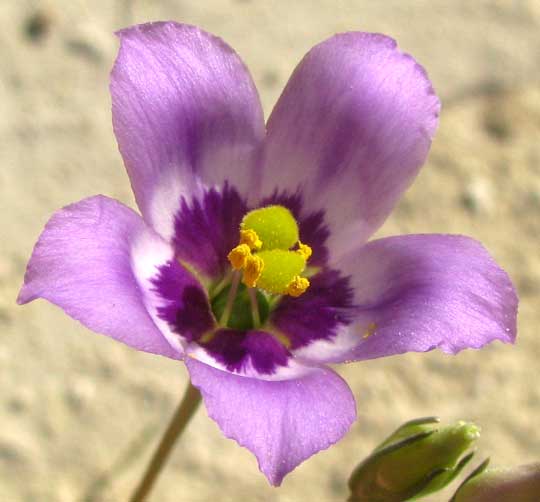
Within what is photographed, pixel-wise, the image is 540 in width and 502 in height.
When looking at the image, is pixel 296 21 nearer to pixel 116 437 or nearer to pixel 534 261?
pixel 534 261

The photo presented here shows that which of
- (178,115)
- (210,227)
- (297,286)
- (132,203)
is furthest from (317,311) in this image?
(132,203)

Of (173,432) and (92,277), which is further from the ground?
(92,277)

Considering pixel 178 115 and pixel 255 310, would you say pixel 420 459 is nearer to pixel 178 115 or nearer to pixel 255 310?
pixel 255 310

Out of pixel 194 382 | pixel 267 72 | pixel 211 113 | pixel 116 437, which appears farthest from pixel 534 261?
pixel 194 382

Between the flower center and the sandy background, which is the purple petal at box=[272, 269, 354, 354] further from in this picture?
the sandy background

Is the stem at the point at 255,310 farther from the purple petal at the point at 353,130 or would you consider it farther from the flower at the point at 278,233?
the purple petal at the point at 353,130

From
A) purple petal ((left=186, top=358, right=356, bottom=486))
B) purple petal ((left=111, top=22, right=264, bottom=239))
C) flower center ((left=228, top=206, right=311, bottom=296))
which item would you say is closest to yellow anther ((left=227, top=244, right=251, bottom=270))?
flower center ((left=228, top=206, right=311, bottom=296))
